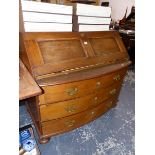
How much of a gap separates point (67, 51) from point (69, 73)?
206 mm

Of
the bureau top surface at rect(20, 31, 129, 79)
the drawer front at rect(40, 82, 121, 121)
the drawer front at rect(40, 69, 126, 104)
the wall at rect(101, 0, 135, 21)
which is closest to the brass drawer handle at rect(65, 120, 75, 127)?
the drawer front at rect(40, 82, 121, 121)

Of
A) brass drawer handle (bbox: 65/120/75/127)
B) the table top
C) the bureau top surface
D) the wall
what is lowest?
brass drawer handle (bbox: 65/120/75/127)

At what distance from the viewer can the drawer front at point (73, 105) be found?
1490 millimetres

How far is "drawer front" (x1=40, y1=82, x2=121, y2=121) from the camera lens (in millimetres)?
1490

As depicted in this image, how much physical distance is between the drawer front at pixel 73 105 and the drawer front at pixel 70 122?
64 mm

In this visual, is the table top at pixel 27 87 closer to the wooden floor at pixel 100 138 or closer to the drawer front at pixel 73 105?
the drawer front at pixel 73 105

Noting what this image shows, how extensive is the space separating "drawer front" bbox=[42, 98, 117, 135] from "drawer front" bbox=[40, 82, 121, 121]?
0.06 meters

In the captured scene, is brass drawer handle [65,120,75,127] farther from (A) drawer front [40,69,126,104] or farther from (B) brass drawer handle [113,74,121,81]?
(B) brass drawer handle [113,74,121,81]

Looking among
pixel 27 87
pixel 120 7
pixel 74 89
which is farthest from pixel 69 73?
pixel 120 7

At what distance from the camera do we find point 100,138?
1.86 metres

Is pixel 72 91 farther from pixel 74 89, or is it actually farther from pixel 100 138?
pixel 100 138

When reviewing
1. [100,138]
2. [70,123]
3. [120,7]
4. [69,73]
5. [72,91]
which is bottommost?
[100,138]

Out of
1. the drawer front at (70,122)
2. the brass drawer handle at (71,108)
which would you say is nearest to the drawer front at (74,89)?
the brass drawer handle at (71,108)
